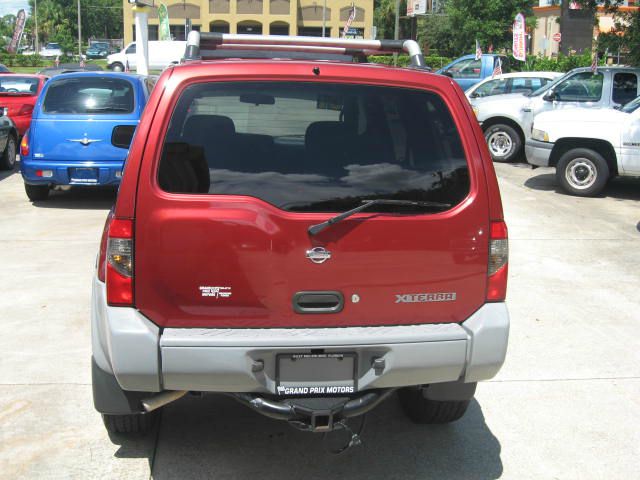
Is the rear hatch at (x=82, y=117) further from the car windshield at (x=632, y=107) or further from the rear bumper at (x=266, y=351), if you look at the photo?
the car windshield at (x=632, y=107)

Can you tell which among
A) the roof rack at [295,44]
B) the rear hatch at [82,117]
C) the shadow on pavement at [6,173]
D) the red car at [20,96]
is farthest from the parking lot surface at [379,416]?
the red car at [20,96]

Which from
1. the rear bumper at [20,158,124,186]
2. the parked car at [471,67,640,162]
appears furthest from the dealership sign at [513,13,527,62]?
the rear bumper at [20,158,124,186]

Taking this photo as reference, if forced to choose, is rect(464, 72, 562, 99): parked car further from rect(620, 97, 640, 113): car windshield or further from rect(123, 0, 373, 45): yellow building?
rect(123, 0, 373, 45): yellow building

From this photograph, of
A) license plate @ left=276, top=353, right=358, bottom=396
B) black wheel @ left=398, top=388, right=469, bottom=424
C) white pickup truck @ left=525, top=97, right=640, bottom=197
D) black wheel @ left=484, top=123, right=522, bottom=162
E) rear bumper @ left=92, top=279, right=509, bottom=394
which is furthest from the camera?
black wheel @ left=484, top=123, right=522, bottom=162

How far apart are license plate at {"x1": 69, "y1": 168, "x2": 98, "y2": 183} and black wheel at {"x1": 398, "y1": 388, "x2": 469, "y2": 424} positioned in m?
6.69

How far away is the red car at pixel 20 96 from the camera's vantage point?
15664mm

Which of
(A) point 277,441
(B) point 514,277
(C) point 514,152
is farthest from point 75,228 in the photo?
(C) point 514,152

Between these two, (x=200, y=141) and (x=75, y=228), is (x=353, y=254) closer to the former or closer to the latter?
(x=200, y=141)

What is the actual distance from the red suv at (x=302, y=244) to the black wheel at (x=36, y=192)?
7.72 metres

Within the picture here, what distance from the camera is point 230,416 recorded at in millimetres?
4594

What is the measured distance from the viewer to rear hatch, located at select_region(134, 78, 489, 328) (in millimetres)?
3369

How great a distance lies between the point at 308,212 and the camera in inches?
135

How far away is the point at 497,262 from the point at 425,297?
402 mm

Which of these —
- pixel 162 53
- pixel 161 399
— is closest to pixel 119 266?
pixel 161 399
